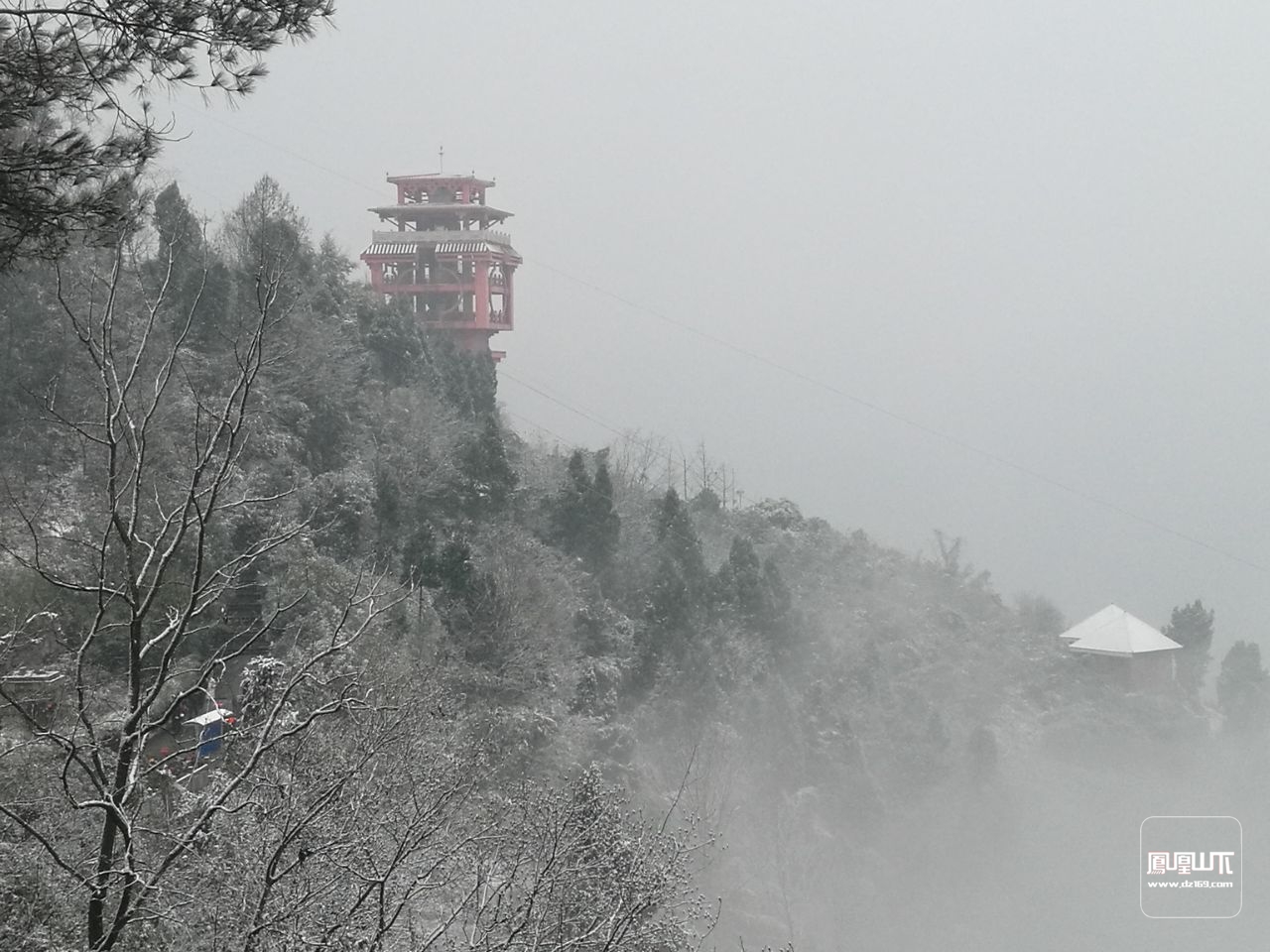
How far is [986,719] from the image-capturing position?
25547 millimetres

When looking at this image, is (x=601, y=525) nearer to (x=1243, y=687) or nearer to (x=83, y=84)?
(x=83, y=84)

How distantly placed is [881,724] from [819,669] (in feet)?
5.71

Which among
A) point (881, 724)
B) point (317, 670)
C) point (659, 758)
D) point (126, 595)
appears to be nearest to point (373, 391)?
point (659, 758)

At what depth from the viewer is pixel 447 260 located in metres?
25.9

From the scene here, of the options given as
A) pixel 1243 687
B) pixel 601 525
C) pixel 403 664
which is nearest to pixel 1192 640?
pixel 1243 687

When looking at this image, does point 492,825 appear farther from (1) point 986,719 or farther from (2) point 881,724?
(1) point 986,719

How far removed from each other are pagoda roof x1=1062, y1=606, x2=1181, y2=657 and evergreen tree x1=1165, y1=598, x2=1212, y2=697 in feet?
2.34

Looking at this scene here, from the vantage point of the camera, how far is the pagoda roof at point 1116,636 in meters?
28.3

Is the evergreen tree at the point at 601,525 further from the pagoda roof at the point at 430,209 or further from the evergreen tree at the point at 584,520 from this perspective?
the pagoda roof at the point at 430,209

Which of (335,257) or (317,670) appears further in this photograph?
(335,257)

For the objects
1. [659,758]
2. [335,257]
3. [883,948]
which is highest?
[335,257]

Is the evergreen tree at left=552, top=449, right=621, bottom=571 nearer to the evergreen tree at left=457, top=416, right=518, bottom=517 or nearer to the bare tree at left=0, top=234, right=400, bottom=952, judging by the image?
the evergreen tree at left=457, top=416, right=518, bottom=517

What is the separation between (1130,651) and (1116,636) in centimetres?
80

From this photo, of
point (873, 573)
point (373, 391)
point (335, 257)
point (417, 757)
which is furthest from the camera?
point (873, 573)
